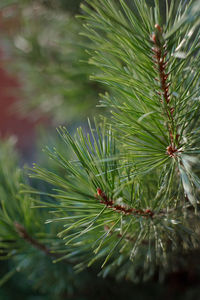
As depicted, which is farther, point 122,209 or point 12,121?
point 12,121

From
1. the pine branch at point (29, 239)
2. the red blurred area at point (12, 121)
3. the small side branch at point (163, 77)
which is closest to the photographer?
the small side branch at point (163, 77)

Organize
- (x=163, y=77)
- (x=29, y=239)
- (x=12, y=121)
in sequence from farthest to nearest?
(x=12, y=121), (x=29, y=239), (x=163, y=77)

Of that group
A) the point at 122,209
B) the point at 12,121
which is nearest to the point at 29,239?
the point at 122,209

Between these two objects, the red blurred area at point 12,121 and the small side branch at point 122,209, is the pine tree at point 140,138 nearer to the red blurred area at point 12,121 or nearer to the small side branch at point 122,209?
the small side branch at point 122,209

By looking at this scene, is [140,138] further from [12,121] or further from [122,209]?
[12,121]

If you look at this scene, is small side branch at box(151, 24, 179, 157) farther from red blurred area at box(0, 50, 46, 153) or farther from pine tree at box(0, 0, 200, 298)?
red blurred area at box(0, 50, 46, 153)

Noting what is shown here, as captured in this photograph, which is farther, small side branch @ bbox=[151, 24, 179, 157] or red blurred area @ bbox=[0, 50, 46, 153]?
red blurred area @ bbox=[0, 50, 46, 153]

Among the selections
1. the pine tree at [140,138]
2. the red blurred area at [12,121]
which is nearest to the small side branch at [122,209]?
the pine tree at [140,138]

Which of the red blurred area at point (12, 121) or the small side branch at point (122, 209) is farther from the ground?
the red blurred area at point (12, 121)

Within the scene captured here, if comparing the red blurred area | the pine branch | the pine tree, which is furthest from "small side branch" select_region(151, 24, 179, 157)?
the red blurred area

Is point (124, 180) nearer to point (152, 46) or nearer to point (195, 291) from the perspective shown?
point (152, 46)

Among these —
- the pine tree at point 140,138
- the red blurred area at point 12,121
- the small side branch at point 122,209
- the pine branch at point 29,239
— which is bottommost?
the pine branch at point 29,239

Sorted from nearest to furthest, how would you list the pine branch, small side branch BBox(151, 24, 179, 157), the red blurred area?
small side branch BBox(151, 24, 179, 157)
the pine branch
the red blurred area

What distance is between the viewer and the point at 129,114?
0.76ft
